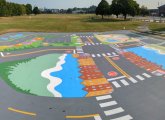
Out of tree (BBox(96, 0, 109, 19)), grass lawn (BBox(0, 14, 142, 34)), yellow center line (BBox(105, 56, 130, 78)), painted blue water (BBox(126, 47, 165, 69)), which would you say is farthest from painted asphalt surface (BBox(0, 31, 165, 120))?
tree (BBox(96, 0, 109, 19))

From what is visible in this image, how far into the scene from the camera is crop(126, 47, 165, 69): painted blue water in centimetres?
2518

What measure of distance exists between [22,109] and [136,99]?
721 centimetres

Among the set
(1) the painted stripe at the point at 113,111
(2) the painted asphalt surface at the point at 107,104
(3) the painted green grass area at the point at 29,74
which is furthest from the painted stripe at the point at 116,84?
(3) the painted green grass area at the point at 29,74

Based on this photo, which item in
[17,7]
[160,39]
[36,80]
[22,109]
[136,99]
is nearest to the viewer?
[22,109]

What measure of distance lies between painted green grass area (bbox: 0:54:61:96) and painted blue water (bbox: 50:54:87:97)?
124cm

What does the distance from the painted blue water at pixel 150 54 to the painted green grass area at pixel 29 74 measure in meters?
10.9

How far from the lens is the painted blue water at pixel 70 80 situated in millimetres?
15894

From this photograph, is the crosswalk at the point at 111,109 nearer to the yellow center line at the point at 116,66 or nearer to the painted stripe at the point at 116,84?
the painted stripe at the point at 116,84

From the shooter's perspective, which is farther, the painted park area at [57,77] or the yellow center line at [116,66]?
the yellow center line at [116,66]

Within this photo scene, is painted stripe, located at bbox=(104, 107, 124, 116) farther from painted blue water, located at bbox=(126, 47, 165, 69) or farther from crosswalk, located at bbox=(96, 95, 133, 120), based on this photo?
painted blue water, located at bbox=(126, 47, 165, 69)

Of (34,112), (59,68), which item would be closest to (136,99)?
(34,112)

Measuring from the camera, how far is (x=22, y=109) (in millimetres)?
13219

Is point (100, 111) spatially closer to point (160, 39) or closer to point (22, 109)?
point (22, 109)

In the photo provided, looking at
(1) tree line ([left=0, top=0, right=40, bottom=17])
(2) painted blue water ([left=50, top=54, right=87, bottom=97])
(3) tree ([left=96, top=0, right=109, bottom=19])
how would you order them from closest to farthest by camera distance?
(2) painted blue water ([left=50, top=54, right=87, bottom=97]) → (3) tree ([left=96, top=0, right=109, bottom=19]) → (1) tree line ([left=0, top=0, right=40, bottom=17])
